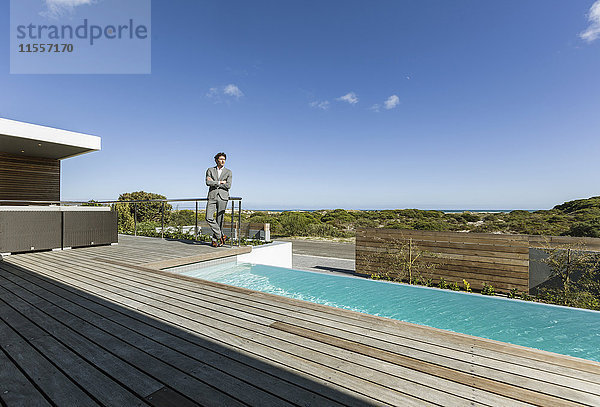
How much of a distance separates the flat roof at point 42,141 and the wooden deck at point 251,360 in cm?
604

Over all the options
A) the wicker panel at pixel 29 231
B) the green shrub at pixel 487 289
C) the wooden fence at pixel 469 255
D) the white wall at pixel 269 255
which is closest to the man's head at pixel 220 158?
the white wall at pixel 269 255

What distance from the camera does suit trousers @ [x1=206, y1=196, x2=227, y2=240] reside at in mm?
5141

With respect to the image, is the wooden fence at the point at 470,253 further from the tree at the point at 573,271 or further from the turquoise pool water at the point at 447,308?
the turquoise pool water at the point at 447,308

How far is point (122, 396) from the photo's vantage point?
111cm

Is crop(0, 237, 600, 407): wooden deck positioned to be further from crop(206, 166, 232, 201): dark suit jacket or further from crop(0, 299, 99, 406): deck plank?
crop(206, 166, 232, 201): dark suit jacket

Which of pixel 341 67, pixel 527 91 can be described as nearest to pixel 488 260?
pixel 527 91

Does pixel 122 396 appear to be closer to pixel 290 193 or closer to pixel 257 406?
pixel 257 406

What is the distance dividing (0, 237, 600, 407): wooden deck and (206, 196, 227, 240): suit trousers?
2.89 meters

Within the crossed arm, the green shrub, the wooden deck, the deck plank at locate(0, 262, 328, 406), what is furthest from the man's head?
the green shrub

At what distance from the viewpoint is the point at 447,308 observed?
146 inches

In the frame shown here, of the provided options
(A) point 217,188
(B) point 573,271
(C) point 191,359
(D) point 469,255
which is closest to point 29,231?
(A) point 217,188

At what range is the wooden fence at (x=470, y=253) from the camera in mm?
4672

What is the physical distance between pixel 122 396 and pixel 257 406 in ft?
1.80

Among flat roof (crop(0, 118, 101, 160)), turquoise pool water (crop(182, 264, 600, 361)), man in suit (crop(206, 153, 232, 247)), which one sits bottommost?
turquoise pool water (crop(182, 264, 600, 361))
